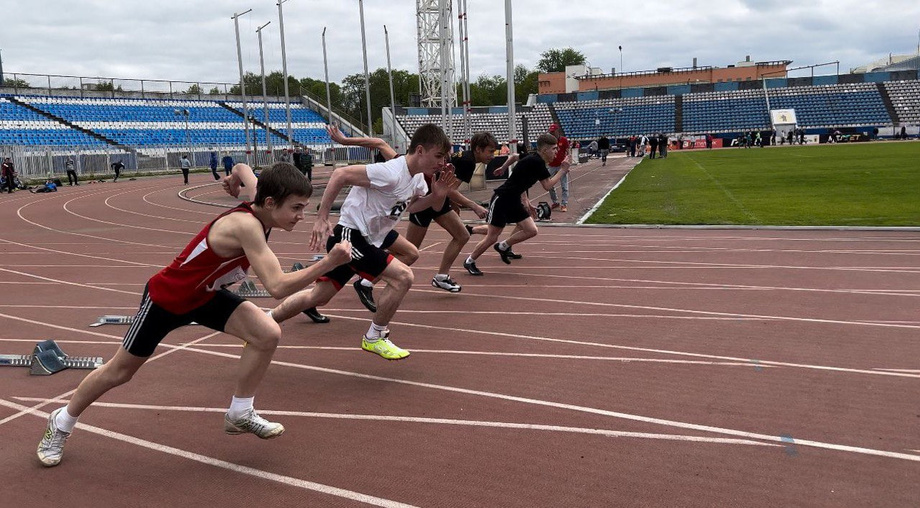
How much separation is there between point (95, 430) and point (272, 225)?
1855mm

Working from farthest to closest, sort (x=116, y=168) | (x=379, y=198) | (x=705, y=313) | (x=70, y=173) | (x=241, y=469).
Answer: (x=116, y=168), (x=70, y=173), (x=705, y=313), (x=379, y=198), (x=241, y=469)

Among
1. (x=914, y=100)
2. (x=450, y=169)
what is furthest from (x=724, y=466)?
(x=914, y=100)

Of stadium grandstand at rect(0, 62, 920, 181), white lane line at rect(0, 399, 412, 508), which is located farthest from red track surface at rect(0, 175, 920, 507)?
stadium grandstand at rect(0, 62, 920, 181)

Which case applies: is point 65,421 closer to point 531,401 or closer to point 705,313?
point 531,401

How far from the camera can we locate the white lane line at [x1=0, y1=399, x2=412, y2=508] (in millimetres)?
3526

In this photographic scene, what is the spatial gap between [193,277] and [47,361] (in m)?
2.60

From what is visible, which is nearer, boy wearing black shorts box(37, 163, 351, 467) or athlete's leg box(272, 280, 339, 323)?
boy wearing black shorts box(37, 163, 351, 467)

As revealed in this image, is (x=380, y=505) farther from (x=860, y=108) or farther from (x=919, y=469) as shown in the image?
(x=860, y=108)

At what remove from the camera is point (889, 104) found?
6831 cm

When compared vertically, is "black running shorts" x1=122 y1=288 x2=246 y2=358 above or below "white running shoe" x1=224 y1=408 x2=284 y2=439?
above

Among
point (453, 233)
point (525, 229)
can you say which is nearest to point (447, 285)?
point (453, 233)

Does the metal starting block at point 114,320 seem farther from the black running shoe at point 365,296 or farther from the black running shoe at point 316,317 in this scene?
the black running shoe at point 365,296

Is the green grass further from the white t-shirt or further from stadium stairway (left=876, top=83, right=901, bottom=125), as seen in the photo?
stadium stairway (left=876, top=83, right=901, bottom=125)

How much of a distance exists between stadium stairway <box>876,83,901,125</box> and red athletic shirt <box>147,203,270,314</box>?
75.1m
